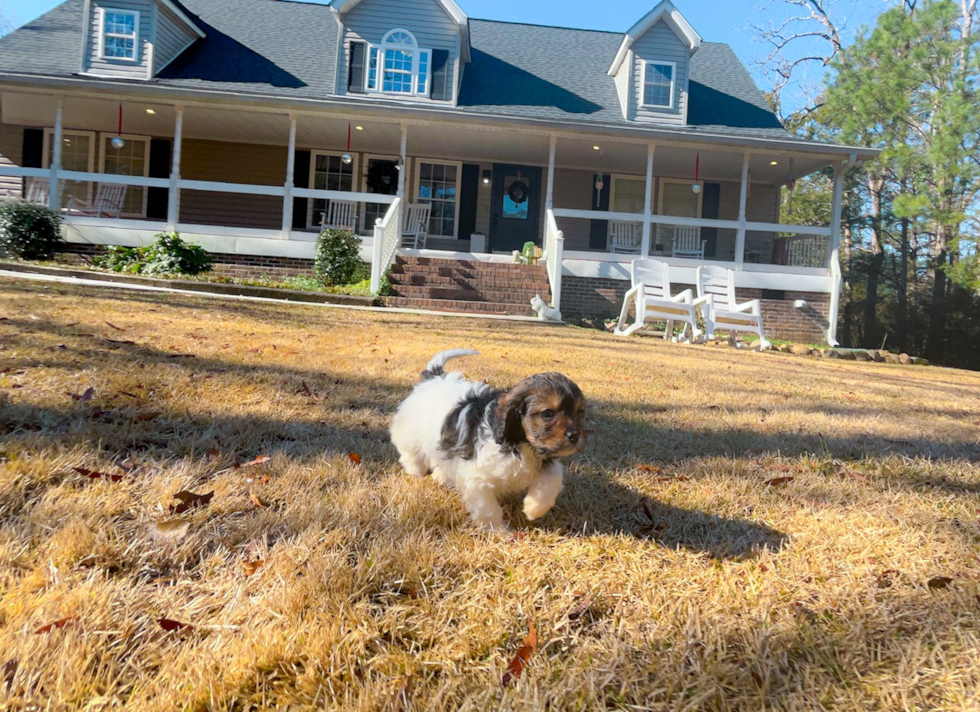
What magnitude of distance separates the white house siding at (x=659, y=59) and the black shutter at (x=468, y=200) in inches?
178

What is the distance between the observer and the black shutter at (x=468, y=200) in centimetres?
1877

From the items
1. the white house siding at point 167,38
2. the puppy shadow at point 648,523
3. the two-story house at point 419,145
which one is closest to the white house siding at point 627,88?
the two-story house at point 419,145

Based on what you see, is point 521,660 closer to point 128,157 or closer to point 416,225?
point 416,225

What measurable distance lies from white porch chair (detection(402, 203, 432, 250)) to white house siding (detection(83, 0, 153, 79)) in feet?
23.3

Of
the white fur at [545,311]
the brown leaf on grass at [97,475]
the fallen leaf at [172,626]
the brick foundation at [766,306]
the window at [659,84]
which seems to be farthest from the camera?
the window at [659,84]

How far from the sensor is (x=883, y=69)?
914 inches

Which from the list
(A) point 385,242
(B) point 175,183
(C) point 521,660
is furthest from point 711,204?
(C) point 521,660

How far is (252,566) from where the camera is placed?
191cm

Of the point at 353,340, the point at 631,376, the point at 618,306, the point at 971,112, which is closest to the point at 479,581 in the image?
the point at 631,376

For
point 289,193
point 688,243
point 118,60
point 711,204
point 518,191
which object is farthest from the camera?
point 711,204

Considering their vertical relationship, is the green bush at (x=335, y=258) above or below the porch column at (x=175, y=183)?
below

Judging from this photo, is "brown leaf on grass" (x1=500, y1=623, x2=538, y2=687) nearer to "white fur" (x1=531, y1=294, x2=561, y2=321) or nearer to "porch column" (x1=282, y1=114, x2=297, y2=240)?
"white fur" (x1=531, y1=294, x2=561, y2=321)

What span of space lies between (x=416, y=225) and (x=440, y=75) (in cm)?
384

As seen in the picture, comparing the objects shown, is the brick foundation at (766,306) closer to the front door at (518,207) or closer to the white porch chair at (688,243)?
the white porch chair at (688,243)
